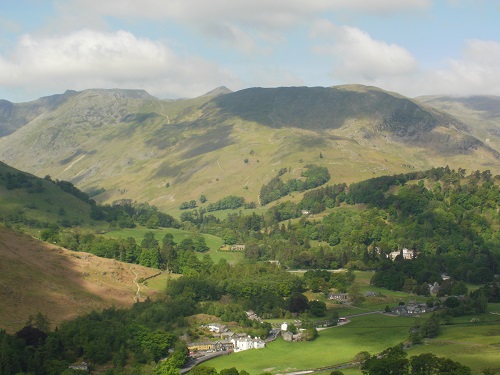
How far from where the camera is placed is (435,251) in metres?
165

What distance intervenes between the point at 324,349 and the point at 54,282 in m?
44.9

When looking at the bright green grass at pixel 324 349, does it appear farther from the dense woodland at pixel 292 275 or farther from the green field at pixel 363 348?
the dense woodland at pixel 292 275

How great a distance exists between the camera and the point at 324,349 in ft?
297

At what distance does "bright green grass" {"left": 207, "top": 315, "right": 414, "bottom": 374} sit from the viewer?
8406 centimetres

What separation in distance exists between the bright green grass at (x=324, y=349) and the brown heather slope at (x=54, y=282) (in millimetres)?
27075

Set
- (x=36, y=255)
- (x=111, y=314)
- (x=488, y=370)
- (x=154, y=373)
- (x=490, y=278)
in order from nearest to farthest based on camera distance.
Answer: (x=488, y=370), (x=154, y=373), (x=111, y=314), (x=36, y=255), (x=490, y=278)

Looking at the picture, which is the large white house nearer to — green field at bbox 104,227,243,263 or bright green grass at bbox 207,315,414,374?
bright green grass at bbox 207,315,414,374

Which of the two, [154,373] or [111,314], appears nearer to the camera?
[154,373]

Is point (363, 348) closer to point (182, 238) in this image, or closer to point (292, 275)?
point (292, 275)

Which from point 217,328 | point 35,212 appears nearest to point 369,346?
point 217,328

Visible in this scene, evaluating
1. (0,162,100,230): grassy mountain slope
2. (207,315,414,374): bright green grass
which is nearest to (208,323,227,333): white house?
(207,315,414,374): bright green grass

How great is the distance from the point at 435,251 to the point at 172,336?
92.9 meters

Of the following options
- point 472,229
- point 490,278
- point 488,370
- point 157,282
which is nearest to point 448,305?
point 490,278

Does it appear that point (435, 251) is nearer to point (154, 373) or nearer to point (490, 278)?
point (490, 278)
